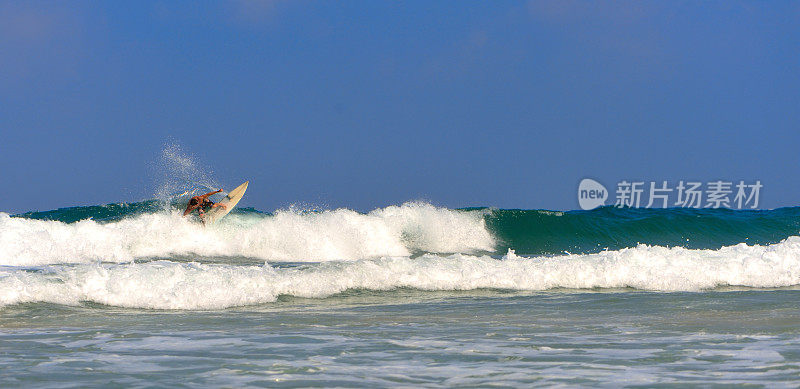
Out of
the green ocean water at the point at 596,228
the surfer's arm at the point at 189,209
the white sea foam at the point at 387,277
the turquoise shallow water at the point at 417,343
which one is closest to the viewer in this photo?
the turquoise shallow water at the point at 417,343

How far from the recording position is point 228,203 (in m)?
17.9

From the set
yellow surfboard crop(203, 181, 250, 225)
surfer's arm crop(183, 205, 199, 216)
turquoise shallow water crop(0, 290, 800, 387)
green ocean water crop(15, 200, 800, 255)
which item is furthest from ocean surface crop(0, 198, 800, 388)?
Answer: green ocean water crop(15, 200, 800, 255)

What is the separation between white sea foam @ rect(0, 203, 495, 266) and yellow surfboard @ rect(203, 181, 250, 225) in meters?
0.21

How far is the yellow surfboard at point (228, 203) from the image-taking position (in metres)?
17.3

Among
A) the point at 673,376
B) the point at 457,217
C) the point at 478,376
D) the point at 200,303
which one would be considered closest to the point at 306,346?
the point at 478,376

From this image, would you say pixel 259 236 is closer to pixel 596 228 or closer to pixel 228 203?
pixel 228 203

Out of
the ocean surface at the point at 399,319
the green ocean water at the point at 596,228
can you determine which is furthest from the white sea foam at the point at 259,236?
the green ocean water at the point at 596,228

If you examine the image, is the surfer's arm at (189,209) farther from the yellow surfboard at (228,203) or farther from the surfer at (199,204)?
the yellow surfboard at (228,203)

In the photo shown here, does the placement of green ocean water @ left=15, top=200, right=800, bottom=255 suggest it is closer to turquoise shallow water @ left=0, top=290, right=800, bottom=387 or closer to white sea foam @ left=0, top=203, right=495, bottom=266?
white sea foam @ left=0, top=203, right=495, bottom=266

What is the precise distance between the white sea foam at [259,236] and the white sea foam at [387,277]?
5.22m

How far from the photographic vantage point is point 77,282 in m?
7.80

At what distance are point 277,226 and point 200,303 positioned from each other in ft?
30.9

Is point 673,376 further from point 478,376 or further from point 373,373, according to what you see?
point 373,373

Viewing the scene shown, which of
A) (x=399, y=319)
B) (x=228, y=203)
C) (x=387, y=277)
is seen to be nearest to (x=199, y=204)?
(x=228, y=203)
